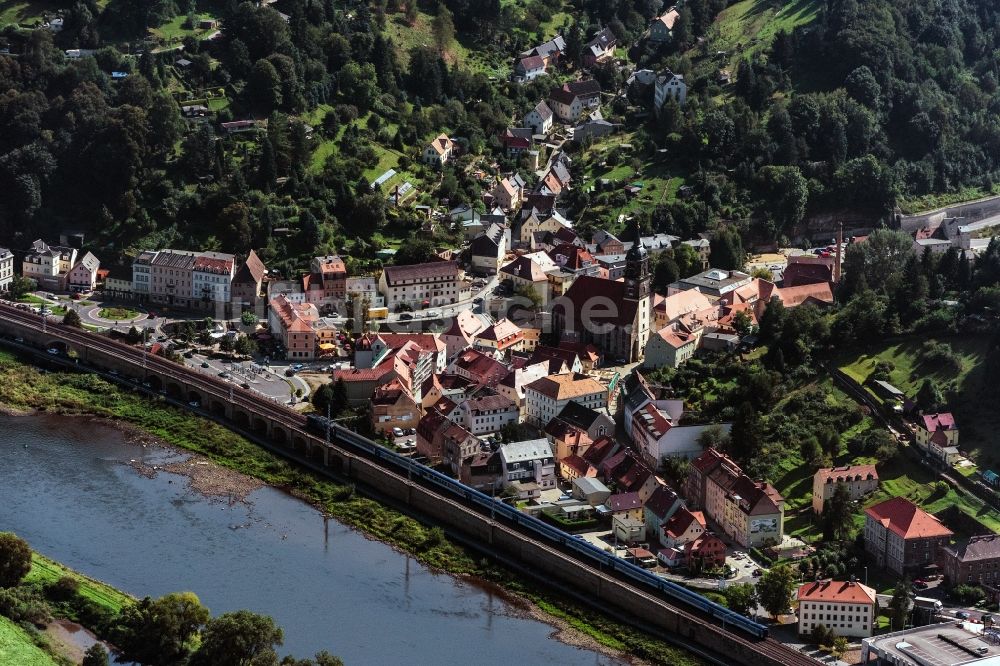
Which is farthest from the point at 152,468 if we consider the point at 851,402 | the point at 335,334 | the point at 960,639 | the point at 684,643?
the point at 960,639

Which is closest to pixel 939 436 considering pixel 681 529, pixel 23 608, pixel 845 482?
pixel 845 482

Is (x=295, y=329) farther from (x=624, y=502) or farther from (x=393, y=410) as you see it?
(x=624, y=502)

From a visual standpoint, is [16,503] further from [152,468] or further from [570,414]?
[570,414]

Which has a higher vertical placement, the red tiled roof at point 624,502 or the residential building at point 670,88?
the residential building at point 670,88

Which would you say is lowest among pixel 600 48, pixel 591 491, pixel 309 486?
pixel 309 486

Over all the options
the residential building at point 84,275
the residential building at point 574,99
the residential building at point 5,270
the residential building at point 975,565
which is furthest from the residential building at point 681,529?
the residential building at point 574,99

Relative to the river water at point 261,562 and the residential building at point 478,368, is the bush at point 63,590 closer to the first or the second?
the river water at point 261,562
